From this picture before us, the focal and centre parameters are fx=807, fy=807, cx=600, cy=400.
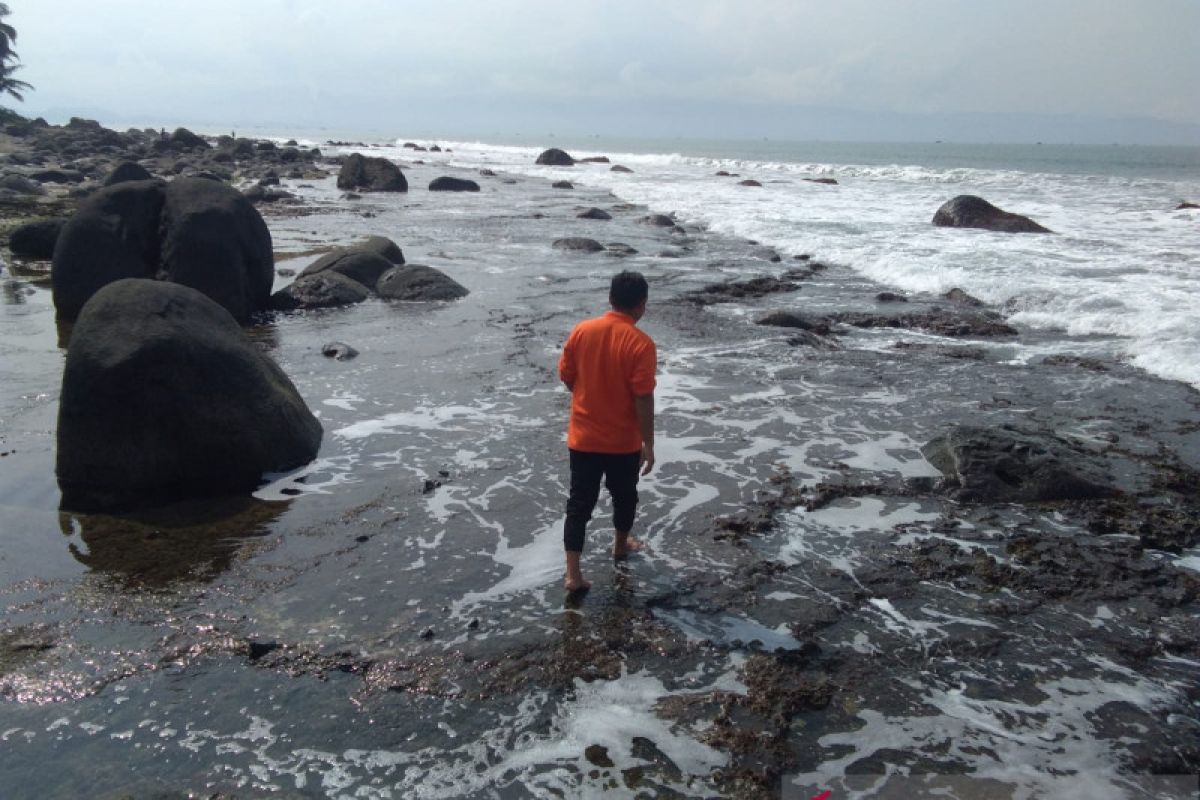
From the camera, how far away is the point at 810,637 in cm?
423

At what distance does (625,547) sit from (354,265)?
376 inches

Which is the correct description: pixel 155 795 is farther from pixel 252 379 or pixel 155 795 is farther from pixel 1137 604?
pixel 1137 604

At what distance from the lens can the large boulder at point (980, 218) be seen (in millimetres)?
20703

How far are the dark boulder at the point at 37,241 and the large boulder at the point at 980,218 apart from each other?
20.7 meters

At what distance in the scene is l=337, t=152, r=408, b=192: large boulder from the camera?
104ft

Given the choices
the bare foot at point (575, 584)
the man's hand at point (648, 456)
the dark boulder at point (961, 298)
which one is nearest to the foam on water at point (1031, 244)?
the dark boulder at point (961, 298)

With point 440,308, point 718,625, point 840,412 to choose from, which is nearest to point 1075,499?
point 840,412

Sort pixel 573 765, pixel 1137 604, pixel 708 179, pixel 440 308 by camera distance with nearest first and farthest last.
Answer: pixel 573 765
pixel 1137 604
pixel 440 308
pixel 708 179

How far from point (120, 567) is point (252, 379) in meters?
1.75

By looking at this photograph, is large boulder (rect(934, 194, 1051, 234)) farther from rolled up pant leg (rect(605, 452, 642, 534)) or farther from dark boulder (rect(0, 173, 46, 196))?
dark boulder (rect(0, 173, 46, 196))

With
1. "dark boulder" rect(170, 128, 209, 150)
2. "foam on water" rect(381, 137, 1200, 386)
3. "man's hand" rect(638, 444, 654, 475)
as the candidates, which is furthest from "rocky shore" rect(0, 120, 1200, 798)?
"dark boulder" rect(170, 128, 209, 150)

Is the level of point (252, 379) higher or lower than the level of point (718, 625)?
higher

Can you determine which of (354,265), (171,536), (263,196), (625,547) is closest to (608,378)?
(625,547)

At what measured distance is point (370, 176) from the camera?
3216 cm
